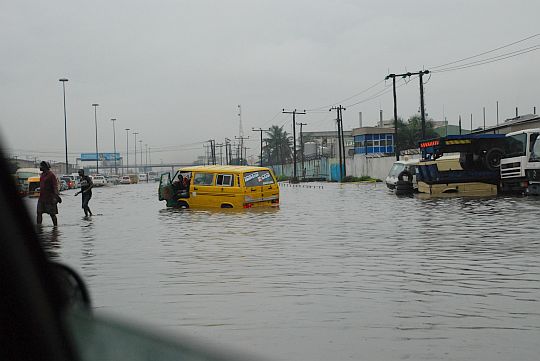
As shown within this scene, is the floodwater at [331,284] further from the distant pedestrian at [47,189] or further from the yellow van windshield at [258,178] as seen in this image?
the yellow van windshield at [258,178]

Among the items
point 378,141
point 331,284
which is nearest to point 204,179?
point 331,284

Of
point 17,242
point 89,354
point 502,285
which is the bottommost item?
point 502,285

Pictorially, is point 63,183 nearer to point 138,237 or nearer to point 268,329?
point 138,237

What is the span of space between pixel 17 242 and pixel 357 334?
4635mm

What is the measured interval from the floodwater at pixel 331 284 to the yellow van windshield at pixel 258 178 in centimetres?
688

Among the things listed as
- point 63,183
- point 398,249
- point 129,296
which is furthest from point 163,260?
point 63,183

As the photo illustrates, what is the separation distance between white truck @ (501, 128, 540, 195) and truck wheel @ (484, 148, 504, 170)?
77cm

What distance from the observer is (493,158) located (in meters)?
30.9

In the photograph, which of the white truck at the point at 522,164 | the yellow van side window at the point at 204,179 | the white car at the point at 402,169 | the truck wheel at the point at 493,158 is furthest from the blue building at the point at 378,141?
the yellow van side window at the point at 204,179

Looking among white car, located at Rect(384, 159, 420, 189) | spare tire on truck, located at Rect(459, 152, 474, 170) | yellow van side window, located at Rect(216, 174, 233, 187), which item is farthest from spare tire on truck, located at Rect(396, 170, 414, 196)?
yellow van side window, located at Rect(216, 174, 233, 187)

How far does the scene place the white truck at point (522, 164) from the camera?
27.2 metres

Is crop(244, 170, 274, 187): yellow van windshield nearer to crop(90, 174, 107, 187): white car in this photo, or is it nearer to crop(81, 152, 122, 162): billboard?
crop(90, 174, 107, 187): white car

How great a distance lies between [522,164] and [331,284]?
71.1ft

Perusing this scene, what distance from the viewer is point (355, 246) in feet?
41.5
